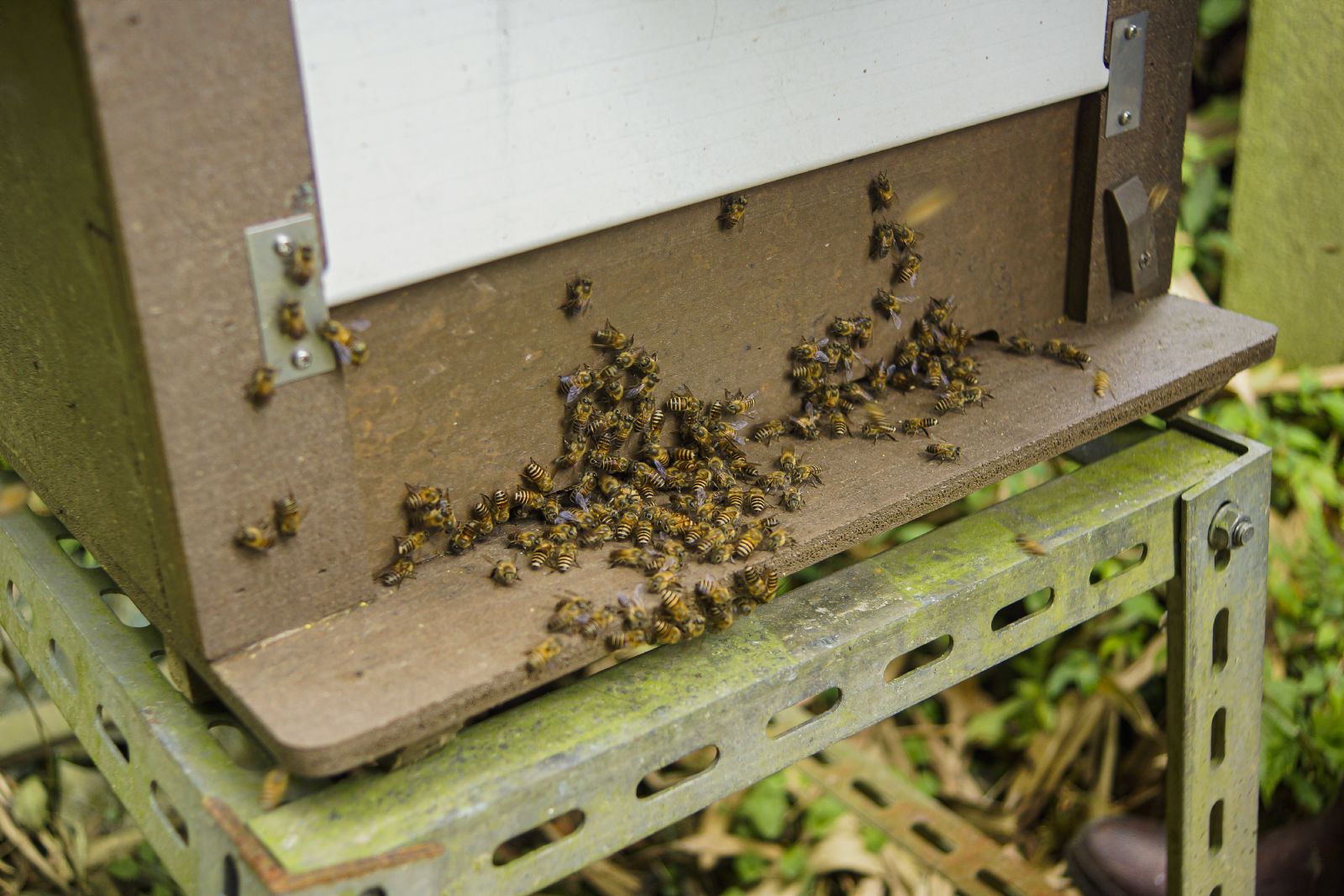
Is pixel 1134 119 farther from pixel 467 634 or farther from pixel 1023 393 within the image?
pixel 467 634

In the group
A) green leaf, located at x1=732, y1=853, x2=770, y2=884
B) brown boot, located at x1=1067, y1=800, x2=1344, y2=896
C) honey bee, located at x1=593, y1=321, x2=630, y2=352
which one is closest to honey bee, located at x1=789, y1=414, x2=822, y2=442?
honey bee, located at x1=593, y1=321, x2=630, y2=352

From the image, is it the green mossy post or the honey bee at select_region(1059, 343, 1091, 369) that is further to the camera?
the green mossy post

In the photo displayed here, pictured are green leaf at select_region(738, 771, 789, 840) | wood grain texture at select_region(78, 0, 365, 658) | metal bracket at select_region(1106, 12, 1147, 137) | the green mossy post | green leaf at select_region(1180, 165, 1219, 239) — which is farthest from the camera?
green leaf at select_region(1180, 165, 1219, 239)

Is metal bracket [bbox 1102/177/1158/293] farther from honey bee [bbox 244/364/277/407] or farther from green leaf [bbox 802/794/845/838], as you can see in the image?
green leaf [bbox 802/794/845/838]

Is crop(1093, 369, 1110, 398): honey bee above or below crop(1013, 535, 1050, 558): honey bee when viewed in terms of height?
above

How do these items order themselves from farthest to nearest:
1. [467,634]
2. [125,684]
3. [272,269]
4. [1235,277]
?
1. [1235,277]
2. [125,684]
3. [467,634]
4. [272,269]

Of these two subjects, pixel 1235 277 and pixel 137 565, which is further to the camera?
pixel 1235 277

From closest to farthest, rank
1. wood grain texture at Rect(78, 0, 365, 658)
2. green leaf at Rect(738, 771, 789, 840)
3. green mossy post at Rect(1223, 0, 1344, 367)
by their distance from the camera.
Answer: wood grain texture at Rect(78, 0, 365, 658)
green leaf at Rect(738, 771, 789, 840)
green mossy post at Rect(1223, 0, 1344, 367)

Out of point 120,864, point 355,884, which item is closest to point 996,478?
point 355,884
